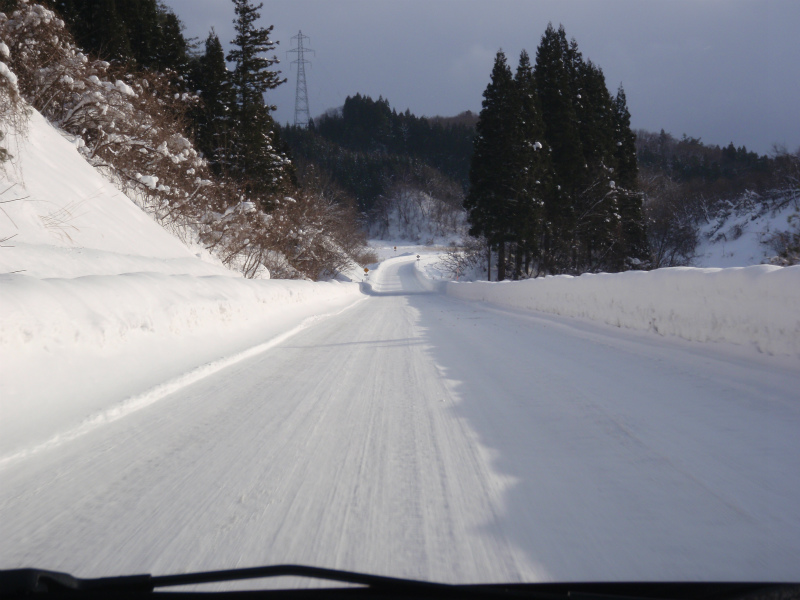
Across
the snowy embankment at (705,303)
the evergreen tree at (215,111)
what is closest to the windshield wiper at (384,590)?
the snowy embankment at (705,303)

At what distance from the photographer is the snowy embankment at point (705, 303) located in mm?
5234

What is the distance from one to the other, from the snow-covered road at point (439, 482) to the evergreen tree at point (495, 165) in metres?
28.6

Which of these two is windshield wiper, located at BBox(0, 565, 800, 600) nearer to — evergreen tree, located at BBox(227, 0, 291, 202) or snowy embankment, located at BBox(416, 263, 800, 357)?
snowy embankment, located at BBox(416, 263, 800, 357)

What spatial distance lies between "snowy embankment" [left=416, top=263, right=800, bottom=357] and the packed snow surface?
0.03m

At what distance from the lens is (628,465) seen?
311cm

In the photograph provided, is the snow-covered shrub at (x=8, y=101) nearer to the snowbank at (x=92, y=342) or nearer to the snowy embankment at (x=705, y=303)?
the snowbank at (x=92, y=342)

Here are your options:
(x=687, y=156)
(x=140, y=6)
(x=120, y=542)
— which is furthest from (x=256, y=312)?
(x=687, y=156)

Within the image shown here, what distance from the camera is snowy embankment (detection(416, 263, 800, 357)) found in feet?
17.2

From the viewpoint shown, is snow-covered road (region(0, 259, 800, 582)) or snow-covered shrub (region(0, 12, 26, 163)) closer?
snow-covered road (region(0, 259, 800, 582))

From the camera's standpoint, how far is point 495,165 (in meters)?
33.5

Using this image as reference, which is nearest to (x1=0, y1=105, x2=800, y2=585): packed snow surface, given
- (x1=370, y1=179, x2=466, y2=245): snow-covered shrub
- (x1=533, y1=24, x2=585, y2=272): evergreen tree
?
(x1=533, y1=24, x2=585, y2=272): evergreen tree

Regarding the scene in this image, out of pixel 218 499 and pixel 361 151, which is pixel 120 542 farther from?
pixel 361 151

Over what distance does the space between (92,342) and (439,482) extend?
4108 mm

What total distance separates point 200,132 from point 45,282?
3176 centimetres
